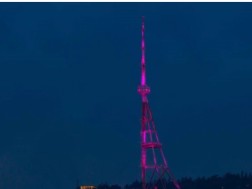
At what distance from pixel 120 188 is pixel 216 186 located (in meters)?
32.7

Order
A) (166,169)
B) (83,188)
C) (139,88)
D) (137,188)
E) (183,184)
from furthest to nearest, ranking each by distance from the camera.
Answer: (137,188) → (183,184) → (83,188) → (166,169) → (139,88)

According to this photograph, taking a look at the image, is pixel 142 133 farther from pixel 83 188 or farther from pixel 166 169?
pixel 83 188

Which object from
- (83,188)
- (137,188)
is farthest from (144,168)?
(137,188)

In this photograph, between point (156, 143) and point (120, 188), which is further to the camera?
point (120, 188)

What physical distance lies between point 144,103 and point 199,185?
51.0 m

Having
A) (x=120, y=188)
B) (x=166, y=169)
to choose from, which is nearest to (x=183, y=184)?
(x=120, y=188)

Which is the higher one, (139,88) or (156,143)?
(139,88)

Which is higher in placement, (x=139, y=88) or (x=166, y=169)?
(x=139, y=88)

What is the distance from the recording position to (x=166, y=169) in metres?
101

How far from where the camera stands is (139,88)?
310 feet

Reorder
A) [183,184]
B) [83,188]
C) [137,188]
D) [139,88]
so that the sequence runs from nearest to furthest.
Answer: [139,88] → [83,188] → [183,184] → [137,188]

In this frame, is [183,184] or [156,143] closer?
[156,143]

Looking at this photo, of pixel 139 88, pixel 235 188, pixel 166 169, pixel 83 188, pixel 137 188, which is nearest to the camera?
pixel 139 88

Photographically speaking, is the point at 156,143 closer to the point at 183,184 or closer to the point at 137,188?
the point at 183,184
